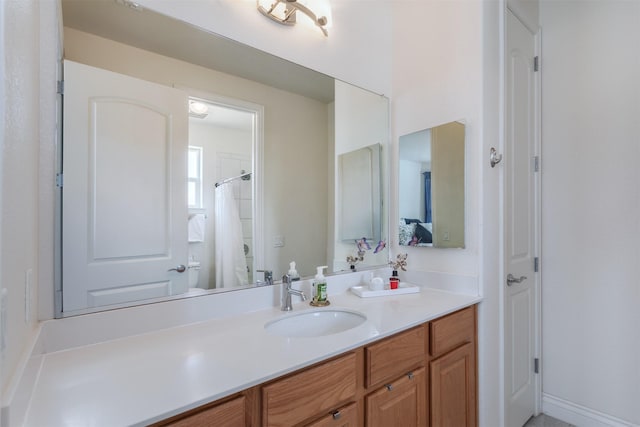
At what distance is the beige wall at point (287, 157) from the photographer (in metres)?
1.29

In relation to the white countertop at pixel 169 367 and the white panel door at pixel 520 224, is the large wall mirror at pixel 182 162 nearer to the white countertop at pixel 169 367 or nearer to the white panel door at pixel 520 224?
the white countertop at pixel 169 367

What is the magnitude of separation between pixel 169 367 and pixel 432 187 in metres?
1.52

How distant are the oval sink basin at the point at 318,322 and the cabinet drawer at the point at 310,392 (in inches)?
12.5

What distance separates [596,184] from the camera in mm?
1878

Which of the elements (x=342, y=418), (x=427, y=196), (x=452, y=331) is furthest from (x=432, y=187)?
(x=342, y=418)

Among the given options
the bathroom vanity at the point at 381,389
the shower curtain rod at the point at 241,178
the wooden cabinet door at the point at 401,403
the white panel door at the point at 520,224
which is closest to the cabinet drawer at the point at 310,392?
the bathroom vanity at the point at 381,389

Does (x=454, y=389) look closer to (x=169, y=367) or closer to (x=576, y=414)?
(x=576, y=414)

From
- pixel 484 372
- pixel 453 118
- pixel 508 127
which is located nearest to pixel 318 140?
pixel 453 118

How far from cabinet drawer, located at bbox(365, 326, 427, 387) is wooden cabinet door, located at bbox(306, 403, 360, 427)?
10cm

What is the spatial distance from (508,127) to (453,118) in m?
0.36

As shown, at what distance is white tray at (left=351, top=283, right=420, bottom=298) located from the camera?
5.39ft

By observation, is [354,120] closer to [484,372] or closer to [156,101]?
[156,101]

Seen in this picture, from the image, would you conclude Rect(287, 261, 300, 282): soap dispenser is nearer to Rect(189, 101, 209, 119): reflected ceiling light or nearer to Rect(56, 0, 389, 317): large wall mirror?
Rect(56, 0, 389, 317): large wall mirror

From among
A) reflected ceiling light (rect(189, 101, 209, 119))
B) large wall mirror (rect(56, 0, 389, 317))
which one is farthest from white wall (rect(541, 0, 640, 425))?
reflected ceiling light (rect(189, 101, 209, 119))
